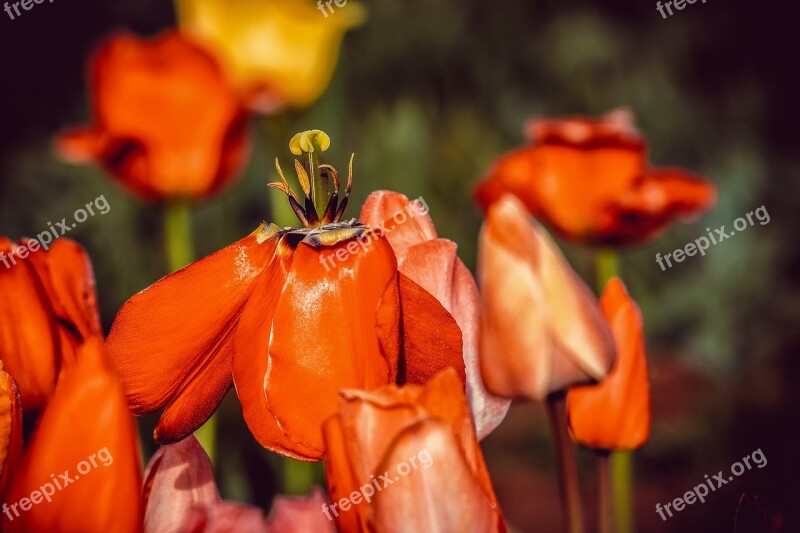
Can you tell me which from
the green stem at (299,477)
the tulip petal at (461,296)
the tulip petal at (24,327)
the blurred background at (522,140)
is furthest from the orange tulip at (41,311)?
the blurred background at (522,140)

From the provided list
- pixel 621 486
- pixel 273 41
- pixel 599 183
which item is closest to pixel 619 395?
pixel 621 486

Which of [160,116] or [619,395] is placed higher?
[160,116]

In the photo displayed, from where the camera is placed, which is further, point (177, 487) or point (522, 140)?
point (522, 140)

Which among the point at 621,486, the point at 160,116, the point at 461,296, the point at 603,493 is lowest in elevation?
the point at 621,486

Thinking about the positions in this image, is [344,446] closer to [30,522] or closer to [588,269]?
[30,522]

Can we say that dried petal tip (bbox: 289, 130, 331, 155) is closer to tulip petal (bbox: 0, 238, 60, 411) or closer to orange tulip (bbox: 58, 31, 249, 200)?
tulip petal (bbox: 0, 238, 60, 411)

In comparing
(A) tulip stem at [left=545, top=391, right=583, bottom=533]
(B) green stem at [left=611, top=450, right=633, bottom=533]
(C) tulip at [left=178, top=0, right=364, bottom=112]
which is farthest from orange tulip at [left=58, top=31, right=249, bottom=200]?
(A) tulip stem at [left=545, top=391, right=583, bottom=533]

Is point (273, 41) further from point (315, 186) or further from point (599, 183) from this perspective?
point (315, 186)

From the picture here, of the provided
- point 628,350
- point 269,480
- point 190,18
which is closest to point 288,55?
point 190,18
